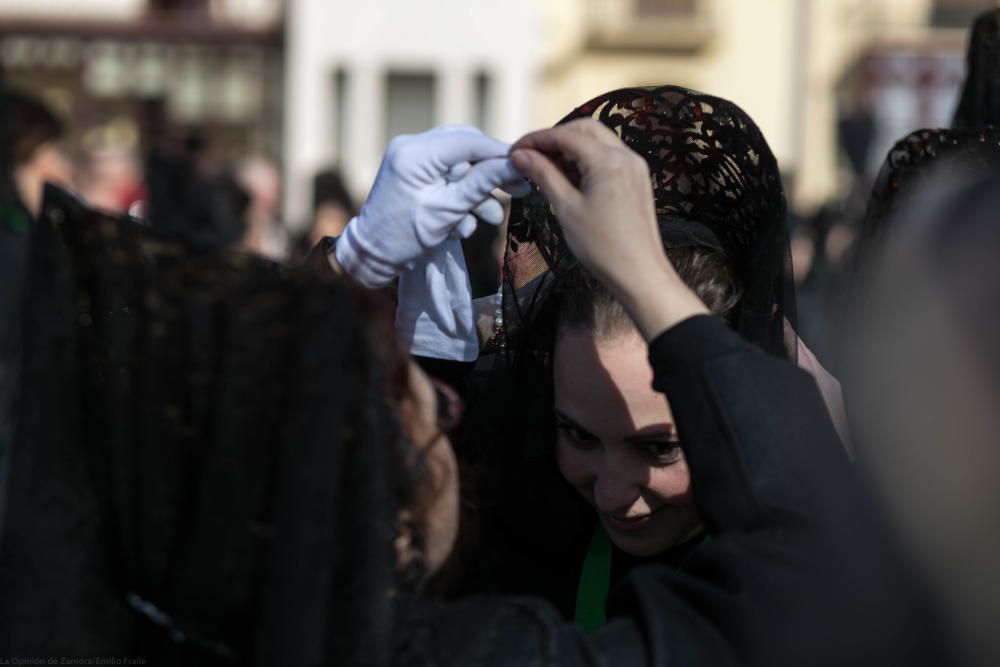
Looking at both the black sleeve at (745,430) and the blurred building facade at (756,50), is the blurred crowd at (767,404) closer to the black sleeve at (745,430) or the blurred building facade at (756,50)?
the black sleeve at (745,430)

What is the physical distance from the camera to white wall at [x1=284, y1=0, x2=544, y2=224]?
21.8m

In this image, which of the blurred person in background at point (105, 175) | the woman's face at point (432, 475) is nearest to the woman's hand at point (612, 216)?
the woman's face at point (432, 475)

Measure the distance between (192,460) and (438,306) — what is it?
571 millimetres

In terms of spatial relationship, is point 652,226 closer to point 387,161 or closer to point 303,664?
point 387,161

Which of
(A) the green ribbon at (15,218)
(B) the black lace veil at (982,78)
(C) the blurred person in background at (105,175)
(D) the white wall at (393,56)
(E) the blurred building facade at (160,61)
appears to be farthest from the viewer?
(E) the blurred building facade at (160,61)

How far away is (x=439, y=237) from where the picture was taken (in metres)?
1.75

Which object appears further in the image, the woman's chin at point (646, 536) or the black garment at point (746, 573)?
the woman's chin at point (646, 536)

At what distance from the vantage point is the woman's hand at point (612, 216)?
1.46 metres

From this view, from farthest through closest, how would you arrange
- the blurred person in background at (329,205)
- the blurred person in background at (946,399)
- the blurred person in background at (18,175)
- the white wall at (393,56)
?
1. the white wall at (393,56)
2. the blurred person in background at (329,205)
3. the blurred person in background at (18,175)
4. the blurred person in background at (946,399)

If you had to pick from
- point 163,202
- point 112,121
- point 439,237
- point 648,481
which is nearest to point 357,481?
point 439,237

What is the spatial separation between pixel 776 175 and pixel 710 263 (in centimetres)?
13

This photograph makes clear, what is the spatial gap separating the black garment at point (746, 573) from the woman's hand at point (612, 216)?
0.11 ft

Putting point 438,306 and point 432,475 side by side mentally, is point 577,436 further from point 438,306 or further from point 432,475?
point 432,475

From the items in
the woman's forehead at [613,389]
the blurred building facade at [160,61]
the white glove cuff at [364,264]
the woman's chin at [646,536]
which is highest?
the white glove cuff at [364,264]
